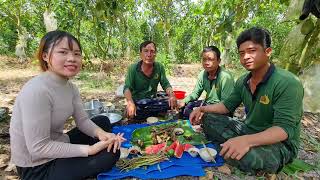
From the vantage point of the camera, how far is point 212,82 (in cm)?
397

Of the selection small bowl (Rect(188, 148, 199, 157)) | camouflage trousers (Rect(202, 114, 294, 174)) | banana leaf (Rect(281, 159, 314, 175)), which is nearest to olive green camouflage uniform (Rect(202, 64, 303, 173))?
camouflage trousers (Rect(202, 114, 294, 174))

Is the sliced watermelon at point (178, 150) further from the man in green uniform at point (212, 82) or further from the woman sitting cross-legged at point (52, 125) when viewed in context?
the man in green uniform at point (212, 82)

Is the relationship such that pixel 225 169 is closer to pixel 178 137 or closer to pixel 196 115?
pixel 196 115

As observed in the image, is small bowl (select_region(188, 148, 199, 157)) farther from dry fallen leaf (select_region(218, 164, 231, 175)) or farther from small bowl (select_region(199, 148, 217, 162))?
dry fallen leaf (select_region(218, 164, 231, 175))

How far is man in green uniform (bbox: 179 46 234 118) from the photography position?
3.73 metres

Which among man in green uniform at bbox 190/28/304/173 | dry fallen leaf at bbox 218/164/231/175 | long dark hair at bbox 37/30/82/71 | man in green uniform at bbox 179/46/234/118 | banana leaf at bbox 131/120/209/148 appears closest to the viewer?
long dark hair at bbox 37/30/82/71

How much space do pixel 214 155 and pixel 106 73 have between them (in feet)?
20.7

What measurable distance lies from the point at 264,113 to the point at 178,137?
111 centimetres

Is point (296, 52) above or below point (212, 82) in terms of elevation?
above

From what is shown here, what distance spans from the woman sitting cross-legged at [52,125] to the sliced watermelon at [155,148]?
703mm

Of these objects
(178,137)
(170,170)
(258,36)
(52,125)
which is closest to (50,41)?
(52,125)

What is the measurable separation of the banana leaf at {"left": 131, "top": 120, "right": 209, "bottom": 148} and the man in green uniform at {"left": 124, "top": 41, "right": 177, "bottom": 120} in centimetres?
38

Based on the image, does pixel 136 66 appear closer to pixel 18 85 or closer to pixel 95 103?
pixel 95 103

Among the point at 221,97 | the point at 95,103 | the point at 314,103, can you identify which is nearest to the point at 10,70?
the point at 95,103
